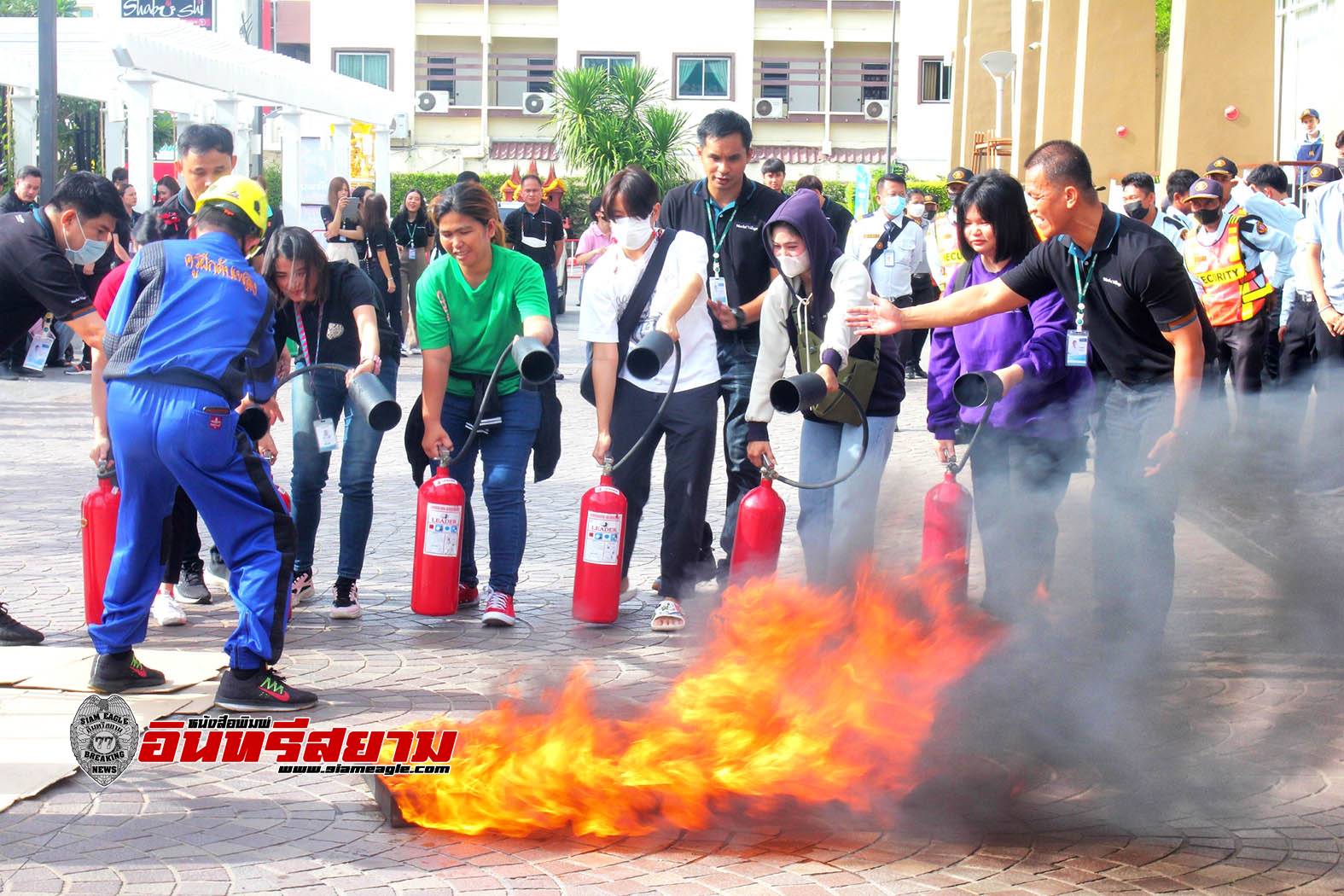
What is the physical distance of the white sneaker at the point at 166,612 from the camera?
6379 mm

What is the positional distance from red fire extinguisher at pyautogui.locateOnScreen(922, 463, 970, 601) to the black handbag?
1.49 meters

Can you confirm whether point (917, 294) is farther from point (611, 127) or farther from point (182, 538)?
point (611, 127)

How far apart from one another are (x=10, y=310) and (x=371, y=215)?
10.5m

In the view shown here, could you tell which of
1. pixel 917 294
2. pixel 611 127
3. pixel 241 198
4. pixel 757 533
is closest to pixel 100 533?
pixel 241 198

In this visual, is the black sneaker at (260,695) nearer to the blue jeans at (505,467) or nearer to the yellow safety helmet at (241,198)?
the blue jeans at (505,467)

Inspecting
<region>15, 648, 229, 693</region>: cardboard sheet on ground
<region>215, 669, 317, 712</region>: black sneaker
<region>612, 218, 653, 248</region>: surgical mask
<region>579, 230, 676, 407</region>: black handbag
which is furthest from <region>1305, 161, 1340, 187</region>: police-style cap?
<region>215, 669, 317, 712</region>: black sneaker

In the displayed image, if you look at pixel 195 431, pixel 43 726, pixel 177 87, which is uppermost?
pixel 177 87

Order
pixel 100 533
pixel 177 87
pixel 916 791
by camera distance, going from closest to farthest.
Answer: pixel 916 791
pixel 100 533
pixel 177 87

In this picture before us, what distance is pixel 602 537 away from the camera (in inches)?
251

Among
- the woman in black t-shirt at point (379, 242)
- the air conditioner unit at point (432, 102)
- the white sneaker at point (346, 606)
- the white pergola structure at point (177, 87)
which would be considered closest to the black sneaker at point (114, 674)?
the white sneaker at point (346, 606)

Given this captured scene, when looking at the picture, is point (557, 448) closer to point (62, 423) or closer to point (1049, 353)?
point (1049, 353)

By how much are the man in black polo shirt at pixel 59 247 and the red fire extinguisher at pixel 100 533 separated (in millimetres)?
286

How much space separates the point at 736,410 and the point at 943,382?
102 cm

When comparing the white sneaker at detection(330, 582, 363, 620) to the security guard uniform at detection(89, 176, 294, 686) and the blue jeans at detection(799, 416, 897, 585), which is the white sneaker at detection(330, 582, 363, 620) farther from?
the blue jeans at detection(799, 416, 897, 585)
